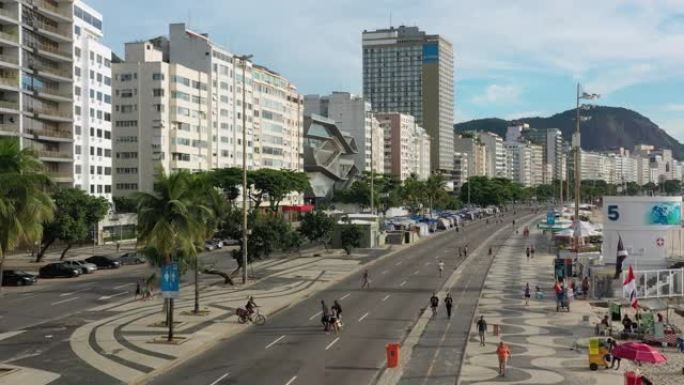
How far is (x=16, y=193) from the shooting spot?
97.0 feet

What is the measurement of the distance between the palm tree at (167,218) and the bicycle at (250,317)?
526 cm

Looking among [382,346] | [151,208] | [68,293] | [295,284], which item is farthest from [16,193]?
[295,284]

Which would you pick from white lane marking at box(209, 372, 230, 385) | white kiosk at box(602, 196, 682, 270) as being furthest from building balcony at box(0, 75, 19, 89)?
white kiosk at box(602, 196, 682, 270)

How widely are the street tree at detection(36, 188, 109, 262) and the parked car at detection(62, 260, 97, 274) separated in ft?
14.9

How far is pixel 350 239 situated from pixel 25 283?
3476 centimetres

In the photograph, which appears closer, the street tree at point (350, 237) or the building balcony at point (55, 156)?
the street tree at point (350, 237)

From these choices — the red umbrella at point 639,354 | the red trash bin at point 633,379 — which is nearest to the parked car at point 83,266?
the red umbrella at point 639,354

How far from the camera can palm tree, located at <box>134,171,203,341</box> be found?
1356 inches

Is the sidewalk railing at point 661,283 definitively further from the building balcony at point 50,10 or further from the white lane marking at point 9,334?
the building balcony at point 50,10

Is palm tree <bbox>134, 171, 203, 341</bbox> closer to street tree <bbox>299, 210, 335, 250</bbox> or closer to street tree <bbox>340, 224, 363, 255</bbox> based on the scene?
street tree <bbox>299, 210, 335, 250</bbox>

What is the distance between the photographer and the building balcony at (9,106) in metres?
78.1

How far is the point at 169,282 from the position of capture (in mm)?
34719

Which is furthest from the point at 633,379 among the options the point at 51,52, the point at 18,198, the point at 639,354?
the point at 51,52

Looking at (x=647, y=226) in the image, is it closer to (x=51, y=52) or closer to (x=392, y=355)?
(x=392, y=355)
